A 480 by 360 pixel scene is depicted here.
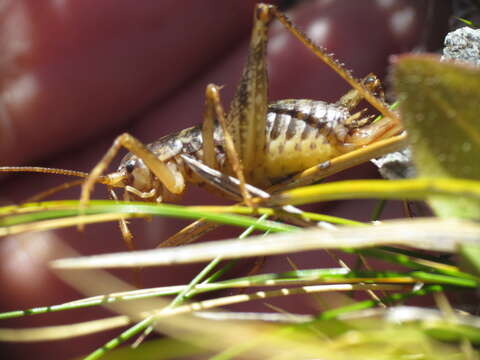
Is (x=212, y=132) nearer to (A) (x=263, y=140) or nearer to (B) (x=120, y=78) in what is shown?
(A) (x=263, y=140)

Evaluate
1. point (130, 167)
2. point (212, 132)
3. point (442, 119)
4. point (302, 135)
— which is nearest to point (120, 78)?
point (130, 167)

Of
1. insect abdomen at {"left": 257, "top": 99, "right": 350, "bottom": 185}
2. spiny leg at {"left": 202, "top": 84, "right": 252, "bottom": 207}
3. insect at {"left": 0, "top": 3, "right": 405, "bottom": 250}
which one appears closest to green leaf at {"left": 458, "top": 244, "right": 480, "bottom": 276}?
spiny leg at {"left": 202, "top": 84, "right": 252, "bottom": 207}

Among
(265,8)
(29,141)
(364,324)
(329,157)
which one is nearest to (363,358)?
(364,324)

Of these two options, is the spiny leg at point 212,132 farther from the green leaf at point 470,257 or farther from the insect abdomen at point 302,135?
the green leaf at point 470,257

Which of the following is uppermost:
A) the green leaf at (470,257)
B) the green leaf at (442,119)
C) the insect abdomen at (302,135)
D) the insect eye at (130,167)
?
the insect eye at (130,167)

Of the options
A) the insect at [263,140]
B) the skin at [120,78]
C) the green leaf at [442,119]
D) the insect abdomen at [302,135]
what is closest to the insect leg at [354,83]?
the insect at [263,140]

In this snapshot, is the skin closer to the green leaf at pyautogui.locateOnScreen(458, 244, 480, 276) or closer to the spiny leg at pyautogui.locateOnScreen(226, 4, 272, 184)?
the spiny leg at pyautogui.locateOnScreen(226, 4, 272, 184)
